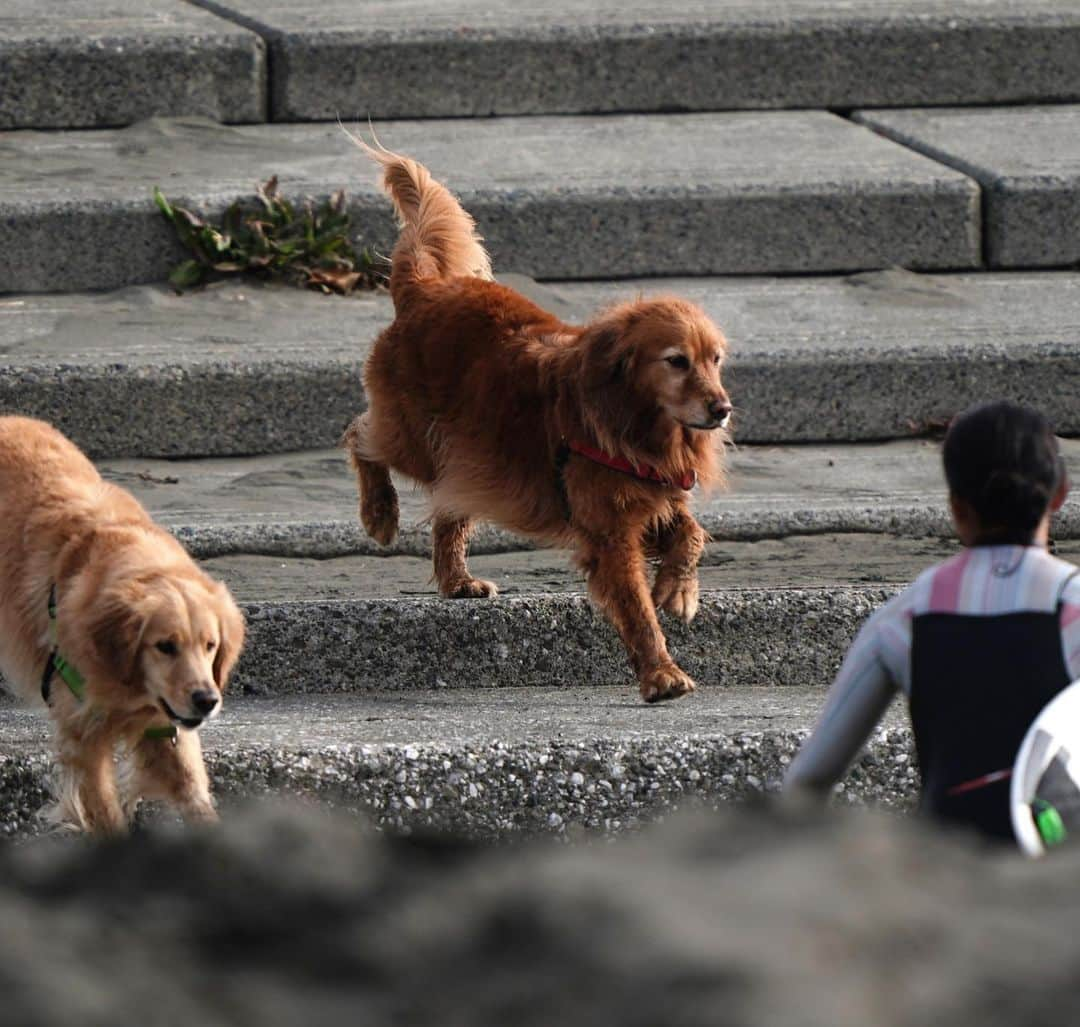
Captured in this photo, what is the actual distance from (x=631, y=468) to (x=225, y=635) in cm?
152

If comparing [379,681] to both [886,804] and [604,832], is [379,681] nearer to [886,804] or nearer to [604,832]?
[604,832]

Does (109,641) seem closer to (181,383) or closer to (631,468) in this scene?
(631,468)

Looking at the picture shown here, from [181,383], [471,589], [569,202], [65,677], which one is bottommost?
[471,589]

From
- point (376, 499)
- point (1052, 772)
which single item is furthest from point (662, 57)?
point (1052, 772)

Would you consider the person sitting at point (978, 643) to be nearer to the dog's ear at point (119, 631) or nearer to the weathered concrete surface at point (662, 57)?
the dog's ear at point (119, 631)

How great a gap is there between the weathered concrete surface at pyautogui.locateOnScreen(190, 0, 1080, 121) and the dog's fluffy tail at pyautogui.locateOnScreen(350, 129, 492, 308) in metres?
2.91

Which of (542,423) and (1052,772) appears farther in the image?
(542,423)

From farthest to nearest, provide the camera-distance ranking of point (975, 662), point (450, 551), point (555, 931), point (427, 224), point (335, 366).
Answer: point (335, 366) → point (427, 224) → point (450, 551) → point (975, 662) → point (555, 931)

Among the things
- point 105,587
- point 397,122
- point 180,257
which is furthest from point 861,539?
point 397,122

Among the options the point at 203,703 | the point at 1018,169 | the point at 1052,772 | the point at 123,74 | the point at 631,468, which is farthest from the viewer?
the point at 123,74

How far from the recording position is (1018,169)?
780 cm

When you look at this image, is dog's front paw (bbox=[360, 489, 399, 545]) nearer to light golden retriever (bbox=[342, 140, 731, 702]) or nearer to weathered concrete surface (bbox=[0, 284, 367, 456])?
light golden retriever (bbox=[342, 140, 731, 702])

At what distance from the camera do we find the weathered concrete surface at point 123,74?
8328 millimetres

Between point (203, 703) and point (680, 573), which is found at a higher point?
point (203, 703)
